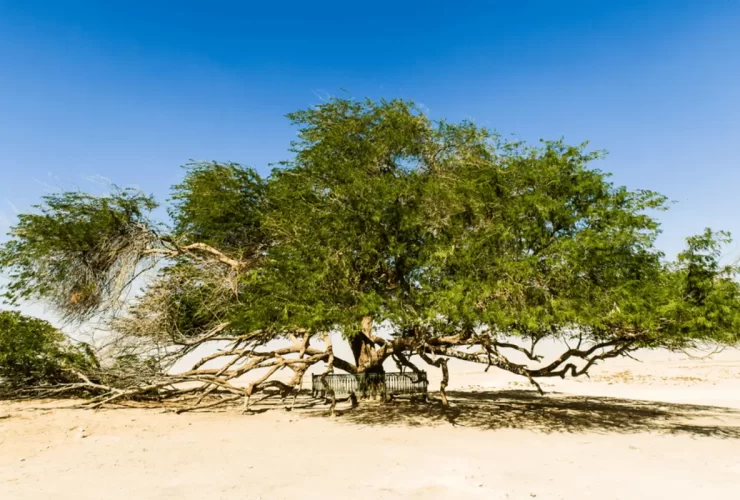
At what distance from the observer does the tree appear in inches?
462

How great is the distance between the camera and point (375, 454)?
9.89 metres

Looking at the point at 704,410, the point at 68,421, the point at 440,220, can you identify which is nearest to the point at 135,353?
the point at 68,421

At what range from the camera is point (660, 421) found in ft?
48.0

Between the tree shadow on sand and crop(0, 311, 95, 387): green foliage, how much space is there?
1089 centimetres

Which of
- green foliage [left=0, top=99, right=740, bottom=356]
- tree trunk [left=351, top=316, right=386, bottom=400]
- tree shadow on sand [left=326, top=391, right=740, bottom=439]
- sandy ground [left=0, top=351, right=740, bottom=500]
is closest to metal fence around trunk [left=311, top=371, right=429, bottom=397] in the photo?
tree trunk [left=351, top=316, right=386, bottom=400]

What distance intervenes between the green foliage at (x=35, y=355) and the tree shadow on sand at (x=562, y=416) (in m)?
10.9

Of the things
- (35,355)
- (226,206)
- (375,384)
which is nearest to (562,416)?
(375,384)

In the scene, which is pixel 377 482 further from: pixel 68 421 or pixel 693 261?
pixel 68 421

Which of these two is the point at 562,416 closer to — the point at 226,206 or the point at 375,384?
the point at 375,384

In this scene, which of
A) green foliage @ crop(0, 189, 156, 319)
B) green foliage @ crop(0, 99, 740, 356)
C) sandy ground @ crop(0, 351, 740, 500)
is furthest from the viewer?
green foliage @ crop(0, 189, 156, 319)

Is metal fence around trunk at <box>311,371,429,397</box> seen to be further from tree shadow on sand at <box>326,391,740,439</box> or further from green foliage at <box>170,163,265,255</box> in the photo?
green foliage at <box>170,163,265,255</box>

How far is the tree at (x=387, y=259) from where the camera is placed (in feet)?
38.5

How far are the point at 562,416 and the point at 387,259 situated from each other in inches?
290

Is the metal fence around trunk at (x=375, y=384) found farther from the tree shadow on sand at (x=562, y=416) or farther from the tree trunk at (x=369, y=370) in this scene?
the tree shadow on sand at (x=562, y=416)
